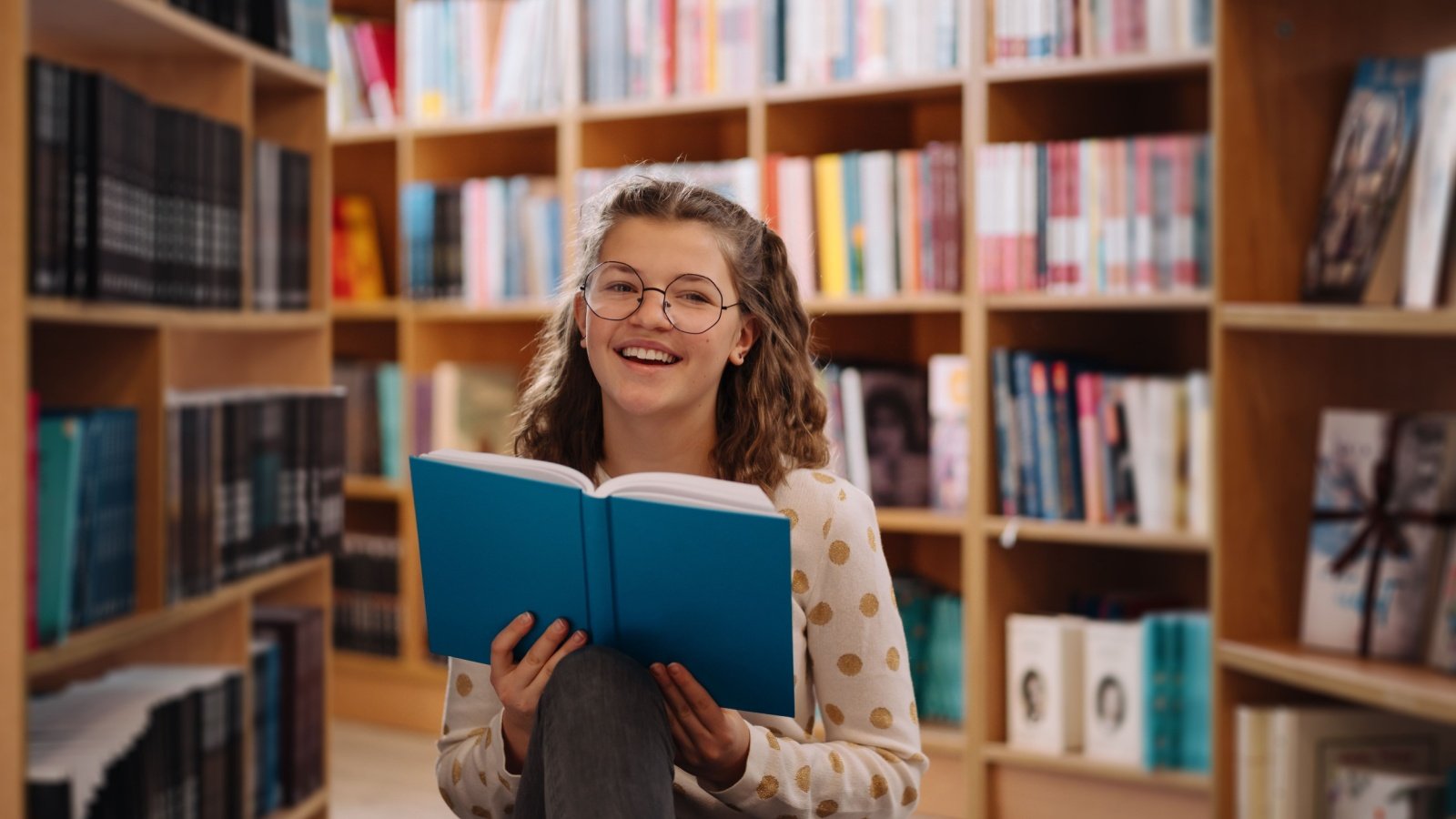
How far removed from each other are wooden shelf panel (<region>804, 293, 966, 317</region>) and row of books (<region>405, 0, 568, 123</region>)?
87cm

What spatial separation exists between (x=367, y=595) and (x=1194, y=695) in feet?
6.71

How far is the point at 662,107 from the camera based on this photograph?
3.20 metres

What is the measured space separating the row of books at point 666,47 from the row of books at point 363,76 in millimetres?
658

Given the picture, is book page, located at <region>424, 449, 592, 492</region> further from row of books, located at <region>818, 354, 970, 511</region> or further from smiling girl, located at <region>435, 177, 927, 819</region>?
row of books, located at <region>818, 354, 970, 511</region>

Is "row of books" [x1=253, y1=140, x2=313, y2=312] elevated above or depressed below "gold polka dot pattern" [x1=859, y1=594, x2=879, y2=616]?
above

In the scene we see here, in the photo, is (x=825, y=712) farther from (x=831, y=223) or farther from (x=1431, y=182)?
(x=831, y=223)

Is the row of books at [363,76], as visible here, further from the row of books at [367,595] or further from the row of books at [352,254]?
the row of books at [367,595]

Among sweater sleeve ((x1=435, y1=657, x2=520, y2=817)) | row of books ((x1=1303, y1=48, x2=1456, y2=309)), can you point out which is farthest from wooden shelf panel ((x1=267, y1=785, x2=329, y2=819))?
row of books ((x1=1303, y1=48, x2=1456, y2=309))

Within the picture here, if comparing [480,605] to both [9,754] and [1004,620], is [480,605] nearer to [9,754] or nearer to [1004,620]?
[9,754]

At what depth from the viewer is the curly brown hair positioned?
143 cm

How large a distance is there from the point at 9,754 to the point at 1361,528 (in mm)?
1650

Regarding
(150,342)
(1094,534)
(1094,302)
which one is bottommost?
(1094,534)

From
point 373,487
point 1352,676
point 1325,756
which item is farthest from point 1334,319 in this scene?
point 373,487

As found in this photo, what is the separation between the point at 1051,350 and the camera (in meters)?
2.89
